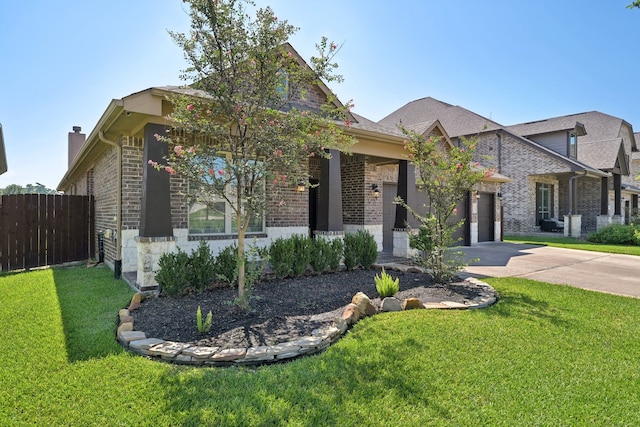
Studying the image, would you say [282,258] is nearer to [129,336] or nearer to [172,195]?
[172,195]

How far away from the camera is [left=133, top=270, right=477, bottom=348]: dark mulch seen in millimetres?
3814

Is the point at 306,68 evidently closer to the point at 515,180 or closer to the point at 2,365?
the point at 2,365

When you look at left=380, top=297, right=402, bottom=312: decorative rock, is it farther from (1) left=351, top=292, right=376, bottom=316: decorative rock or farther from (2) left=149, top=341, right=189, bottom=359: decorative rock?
(2) left=149, top=341, right=189, bottom=359: decorative rock

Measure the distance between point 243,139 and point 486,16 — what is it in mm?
8187

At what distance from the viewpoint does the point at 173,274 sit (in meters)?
5.09

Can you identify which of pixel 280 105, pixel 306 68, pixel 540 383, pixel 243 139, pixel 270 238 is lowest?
pixel 540 383

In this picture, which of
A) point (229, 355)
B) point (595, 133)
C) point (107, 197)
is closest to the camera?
point (229, 355)

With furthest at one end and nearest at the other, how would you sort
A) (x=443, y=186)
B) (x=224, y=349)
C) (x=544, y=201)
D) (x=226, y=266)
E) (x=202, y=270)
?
(x=544, y=201)
(x=443, y=186)
(x=226, y=266)
(x=202, y=270)
(x=224, y=349)

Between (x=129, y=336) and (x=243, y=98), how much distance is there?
120 inches

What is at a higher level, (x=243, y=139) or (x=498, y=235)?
(x=243, y=139)

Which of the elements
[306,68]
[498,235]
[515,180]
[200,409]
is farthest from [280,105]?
[515,180]

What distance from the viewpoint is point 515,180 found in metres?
19.6

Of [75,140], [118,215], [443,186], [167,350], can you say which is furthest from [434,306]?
[75,140]

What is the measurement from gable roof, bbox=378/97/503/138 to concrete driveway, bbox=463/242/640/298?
10.5 m
